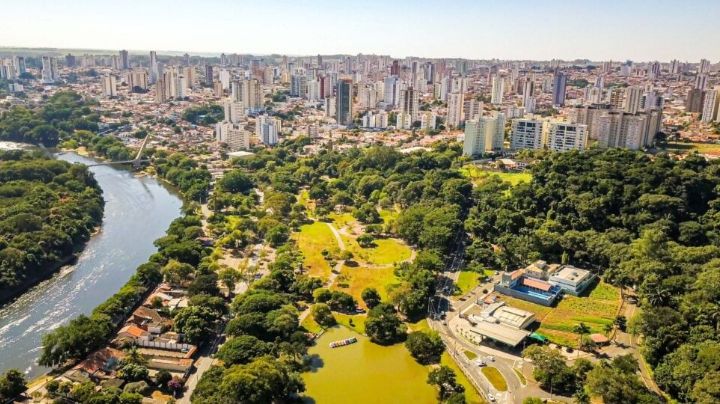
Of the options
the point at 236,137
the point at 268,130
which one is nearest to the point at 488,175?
the point at 268,130

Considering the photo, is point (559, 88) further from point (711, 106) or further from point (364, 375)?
point (364, 375)

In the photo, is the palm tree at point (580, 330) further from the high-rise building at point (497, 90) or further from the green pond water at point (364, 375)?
the high-rise building at point (497, 90)

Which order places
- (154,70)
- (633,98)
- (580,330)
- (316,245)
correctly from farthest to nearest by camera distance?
1. (154,70)
2. (633,98)
3. (316,245)
4. (580,330)

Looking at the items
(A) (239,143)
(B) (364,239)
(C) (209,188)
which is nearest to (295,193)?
(C) (209,188)

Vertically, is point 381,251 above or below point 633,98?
below

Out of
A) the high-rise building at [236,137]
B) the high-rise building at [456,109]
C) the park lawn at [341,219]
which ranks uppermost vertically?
the high-rise building at [456,109]

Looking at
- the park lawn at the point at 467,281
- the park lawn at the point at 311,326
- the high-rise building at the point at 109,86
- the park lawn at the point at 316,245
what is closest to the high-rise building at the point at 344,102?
the park lawn at the point at 316,245
